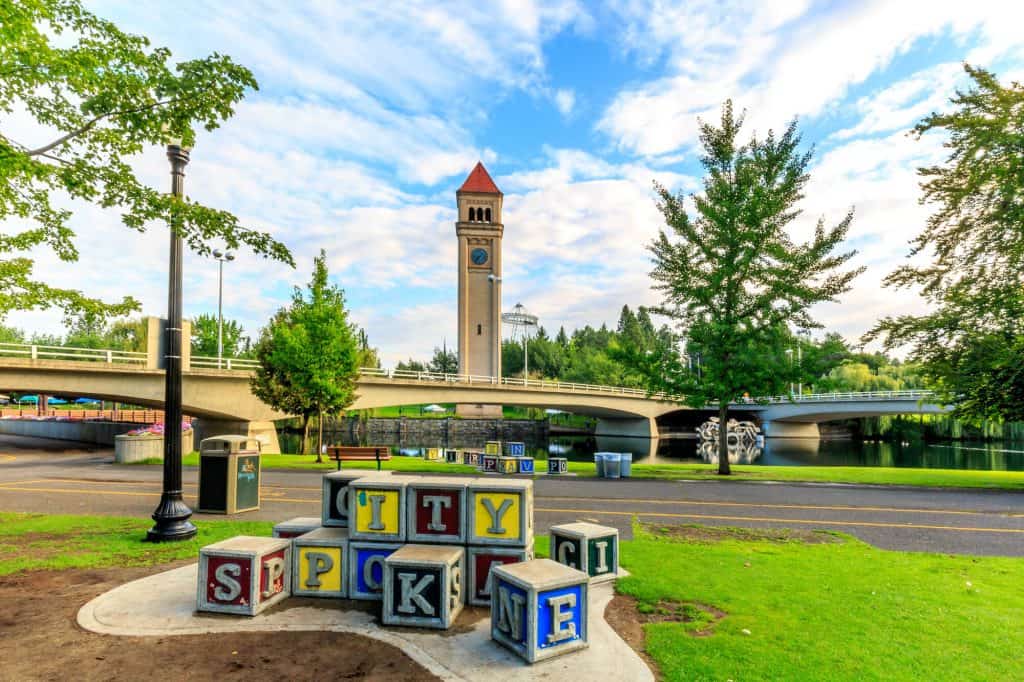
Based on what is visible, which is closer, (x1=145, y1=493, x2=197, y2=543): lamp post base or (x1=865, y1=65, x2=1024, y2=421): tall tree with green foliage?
(x1=145, y1=493, x2=197, y2=543): lamp post base

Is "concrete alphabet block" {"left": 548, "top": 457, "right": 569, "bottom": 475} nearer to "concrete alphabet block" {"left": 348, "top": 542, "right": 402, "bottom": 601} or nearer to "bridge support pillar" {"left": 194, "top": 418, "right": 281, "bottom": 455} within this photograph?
"concrete alphabet block" {"left": 348, "top": 542, "right": 402, "bottom": 601}

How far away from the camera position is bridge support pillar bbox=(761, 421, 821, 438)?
72750mm

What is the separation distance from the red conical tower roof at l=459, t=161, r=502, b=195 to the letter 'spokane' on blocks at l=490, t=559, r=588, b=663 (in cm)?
7874

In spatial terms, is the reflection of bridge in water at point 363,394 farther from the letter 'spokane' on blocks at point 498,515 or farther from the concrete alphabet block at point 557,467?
the letter 'spokane' on blocks at point 498,515

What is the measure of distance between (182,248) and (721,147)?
19662 millimetres

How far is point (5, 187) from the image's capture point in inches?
318

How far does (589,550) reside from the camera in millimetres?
7156

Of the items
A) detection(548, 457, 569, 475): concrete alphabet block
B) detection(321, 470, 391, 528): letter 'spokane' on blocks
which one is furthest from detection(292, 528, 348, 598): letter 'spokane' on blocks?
detection(548, 457, 569, 475): concrete alphabet block

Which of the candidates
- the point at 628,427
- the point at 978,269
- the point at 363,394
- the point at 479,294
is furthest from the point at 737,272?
the point at 479,294

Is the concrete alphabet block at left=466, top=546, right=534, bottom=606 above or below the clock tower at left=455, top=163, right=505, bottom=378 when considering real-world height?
below

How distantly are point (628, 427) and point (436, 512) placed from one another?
2521 inches

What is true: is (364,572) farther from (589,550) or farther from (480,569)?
(589,550)

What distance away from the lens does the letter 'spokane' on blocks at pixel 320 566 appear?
638cm

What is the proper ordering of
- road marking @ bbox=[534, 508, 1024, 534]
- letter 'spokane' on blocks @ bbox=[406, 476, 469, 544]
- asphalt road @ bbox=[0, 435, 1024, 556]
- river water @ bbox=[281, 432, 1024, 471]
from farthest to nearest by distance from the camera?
river water @ bbox=[281, 432, 1024, 471] → road marking @ bbox=[534, 508, 1024, 534] → asphalt road @ bbox=[0, 435, 1024, 556] → letter 'spokane' on blocks @ bbox=[406, 476, 469, 544]
